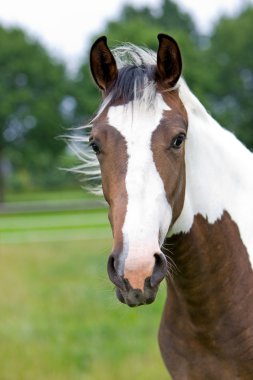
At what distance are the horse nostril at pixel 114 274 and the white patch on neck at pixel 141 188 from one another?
50 millimetres

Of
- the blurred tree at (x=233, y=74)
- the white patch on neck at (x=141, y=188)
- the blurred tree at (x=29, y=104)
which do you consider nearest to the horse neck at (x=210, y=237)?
the white patch on neck at (x=141, y=188)

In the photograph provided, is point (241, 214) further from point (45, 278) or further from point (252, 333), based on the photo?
point (45, 278)

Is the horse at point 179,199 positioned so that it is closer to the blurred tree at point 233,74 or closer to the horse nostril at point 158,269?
the horse nostril at point 158,269

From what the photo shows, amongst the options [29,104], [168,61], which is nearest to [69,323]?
[168,61]

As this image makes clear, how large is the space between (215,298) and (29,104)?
3636 centimetres

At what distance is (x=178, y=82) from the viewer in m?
2.83

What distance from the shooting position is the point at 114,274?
2312 millimetres

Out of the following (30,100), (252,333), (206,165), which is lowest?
(30,100)

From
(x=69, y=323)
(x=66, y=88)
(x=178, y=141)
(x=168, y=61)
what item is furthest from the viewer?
(x=66, y=88)

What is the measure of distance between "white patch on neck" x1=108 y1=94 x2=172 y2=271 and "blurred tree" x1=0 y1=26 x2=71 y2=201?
112ft

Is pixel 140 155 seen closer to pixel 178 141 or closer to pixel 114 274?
pixel 178 141

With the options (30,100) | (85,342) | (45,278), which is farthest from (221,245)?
(30,100)

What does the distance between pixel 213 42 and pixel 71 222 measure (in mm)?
26199

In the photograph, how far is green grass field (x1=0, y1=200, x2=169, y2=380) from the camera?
618 centimetres
